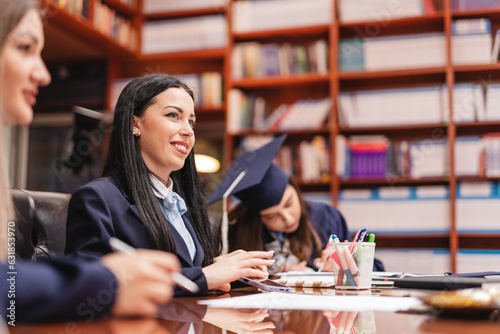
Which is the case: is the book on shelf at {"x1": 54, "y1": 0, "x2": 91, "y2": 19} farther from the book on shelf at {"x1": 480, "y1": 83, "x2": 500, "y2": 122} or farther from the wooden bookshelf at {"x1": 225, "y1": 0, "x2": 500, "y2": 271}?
the book on shelf at {"x1": 480, "y1": 83, "x2": 500, "y2": 122}

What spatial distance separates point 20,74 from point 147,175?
2.51 feet

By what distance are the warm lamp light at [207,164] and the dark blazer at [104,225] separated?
3051 millimetres

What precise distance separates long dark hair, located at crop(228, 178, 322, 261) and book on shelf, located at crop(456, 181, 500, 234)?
1.56 meters

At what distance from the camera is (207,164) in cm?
453

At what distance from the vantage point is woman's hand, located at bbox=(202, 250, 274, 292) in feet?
3.96

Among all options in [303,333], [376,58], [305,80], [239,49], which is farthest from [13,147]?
[303,333]

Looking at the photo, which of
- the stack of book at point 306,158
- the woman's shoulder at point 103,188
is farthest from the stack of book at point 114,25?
the woman's shoulder at point 103,188

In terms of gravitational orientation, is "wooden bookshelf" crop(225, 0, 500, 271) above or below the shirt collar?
above

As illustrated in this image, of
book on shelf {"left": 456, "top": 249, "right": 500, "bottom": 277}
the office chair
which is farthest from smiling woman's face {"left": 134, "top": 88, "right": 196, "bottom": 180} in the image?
book on shelf {"left": 456, "top": 249, "right": 500, "bottom": 277}

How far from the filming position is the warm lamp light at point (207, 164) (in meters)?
4.46

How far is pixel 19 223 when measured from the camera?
1.40 m

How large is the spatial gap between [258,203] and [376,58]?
2.09 m

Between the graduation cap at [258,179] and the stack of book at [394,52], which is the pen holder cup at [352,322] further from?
the stack of book at [394,52]

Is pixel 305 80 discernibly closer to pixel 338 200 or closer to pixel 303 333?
pixel 338 200
